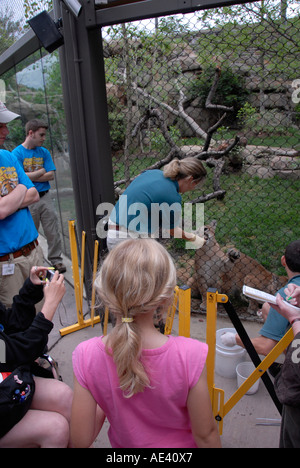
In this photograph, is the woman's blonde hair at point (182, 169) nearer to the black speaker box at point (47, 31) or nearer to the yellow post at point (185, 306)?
the yellow post at point (185, 306)

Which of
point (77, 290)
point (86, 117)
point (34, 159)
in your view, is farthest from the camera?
point (34, 159)

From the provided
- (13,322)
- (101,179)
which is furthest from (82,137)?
(13,322)

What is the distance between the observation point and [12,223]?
2355 mm

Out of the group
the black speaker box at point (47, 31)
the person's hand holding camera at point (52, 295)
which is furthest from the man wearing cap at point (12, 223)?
the person's hand holding camera at point (52, 295)

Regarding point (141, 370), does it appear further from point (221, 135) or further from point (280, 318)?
point (221, 135)

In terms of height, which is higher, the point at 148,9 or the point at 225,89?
the point at 225,89

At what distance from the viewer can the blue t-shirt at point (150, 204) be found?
7.57ft

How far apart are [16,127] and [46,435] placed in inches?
217

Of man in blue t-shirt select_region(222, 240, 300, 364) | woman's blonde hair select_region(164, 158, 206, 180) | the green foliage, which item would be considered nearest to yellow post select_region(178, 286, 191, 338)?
man in blue t-shirt select_region(222, 240, 300, 364)

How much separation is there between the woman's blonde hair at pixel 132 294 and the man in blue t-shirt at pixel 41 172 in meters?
3.02

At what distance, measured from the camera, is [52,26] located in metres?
2.57

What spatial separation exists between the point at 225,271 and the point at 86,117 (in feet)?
6.29

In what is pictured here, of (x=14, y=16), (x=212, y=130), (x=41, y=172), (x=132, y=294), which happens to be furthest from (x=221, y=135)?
(x=132, y=294)

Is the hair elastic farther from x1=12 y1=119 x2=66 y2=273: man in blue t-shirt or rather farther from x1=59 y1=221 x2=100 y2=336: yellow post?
x1=12 y1=119 x2=66 y2=273: man in blue t-shirt
